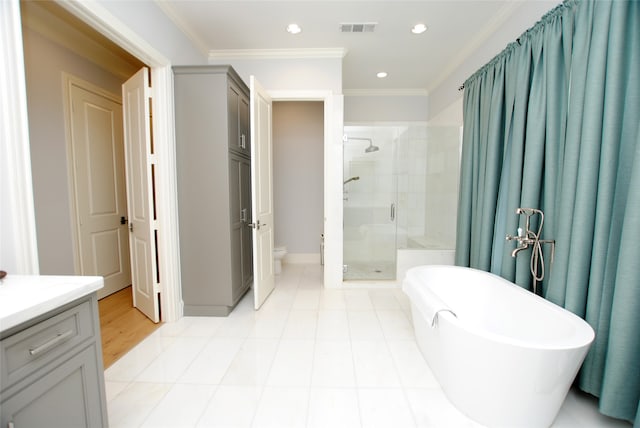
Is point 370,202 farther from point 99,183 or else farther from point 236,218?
point 99,183

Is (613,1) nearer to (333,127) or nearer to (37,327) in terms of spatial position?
(333,127)

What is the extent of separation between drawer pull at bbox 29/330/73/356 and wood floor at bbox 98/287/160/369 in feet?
3.83

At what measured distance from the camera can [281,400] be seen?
146cm

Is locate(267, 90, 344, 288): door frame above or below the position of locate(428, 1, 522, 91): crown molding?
below

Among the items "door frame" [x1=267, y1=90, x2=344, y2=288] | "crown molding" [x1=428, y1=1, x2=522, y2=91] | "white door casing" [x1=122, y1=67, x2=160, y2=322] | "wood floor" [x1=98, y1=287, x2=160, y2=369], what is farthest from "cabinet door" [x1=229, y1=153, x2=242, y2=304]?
"crown molding" [x1=428, y1=1, x2=522, y2=91]

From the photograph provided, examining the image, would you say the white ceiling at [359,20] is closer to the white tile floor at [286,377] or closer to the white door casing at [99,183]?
the white door casing at [99,183]

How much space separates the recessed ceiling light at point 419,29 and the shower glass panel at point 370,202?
115cm

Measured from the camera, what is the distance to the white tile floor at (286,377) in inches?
53.0

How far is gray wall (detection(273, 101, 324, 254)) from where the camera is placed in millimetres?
4133

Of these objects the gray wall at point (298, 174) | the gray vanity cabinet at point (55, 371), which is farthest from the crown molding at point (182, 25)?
the gray vanity cabinet at point (55, 371)

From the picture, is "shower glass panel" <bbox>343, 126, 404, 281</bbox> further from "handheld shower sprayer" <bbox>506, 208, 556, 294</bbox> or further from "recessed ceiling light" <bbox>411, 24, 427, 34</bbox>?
"handheld shower sprayer" <bbox>506, 208, 556, 294</bbox>

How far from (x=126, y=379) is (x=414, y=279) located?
203cm

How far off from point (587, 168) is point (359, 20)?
2.14 metres

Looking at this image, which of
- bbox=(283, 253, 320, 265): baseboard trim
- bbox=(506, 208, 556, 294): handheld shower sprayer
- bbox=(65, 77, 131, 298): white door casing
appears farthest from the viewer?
bbox=(283, 253, 320, 265): baseboard trim
